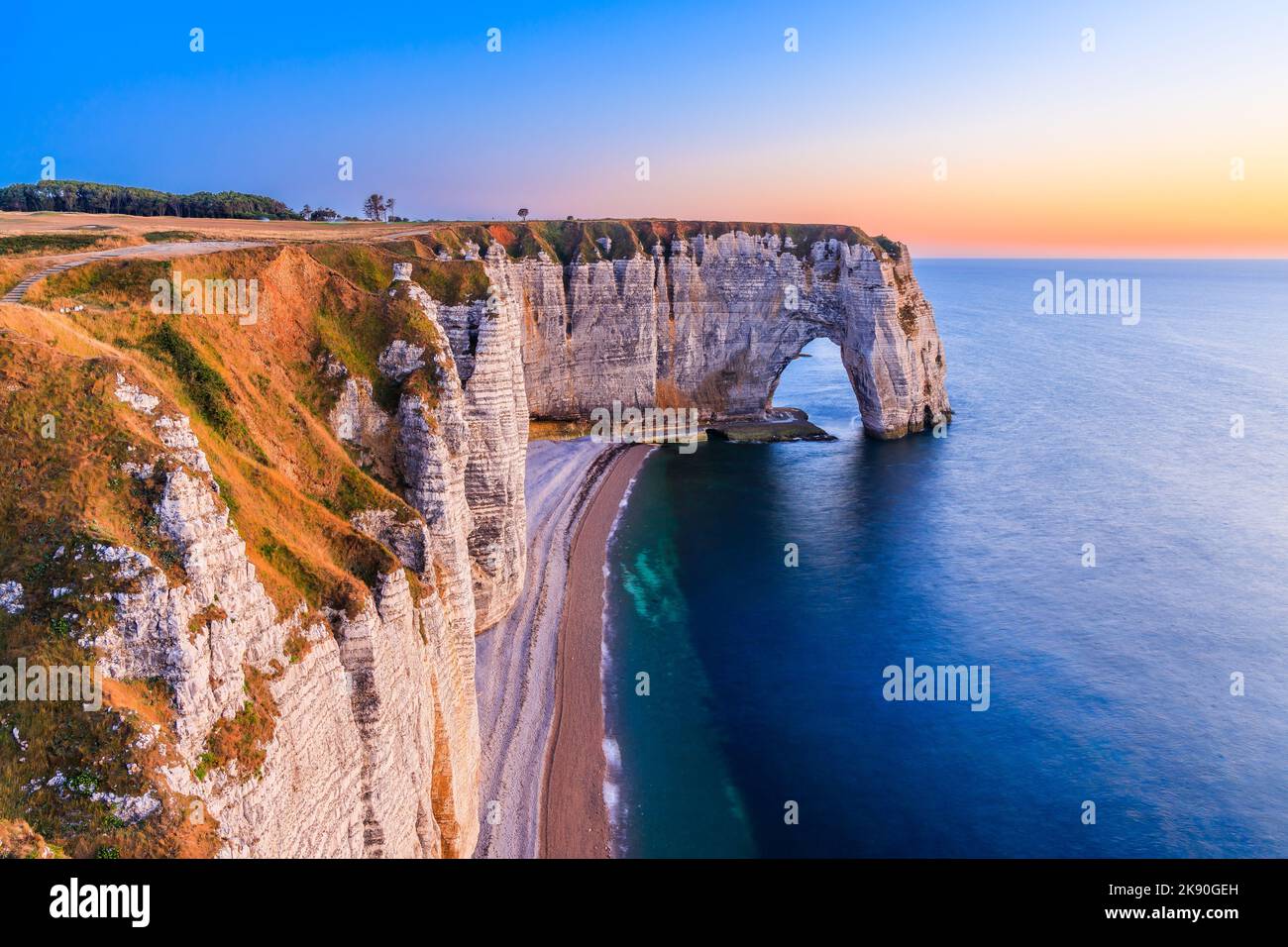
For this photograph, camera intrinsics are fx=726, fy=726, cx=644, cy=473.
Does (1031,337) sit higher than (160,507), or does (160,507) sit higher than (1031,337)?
(1031,337)

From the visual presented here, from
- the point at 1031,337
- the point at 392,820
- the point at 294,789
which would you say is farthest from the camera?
the point at 1031,337

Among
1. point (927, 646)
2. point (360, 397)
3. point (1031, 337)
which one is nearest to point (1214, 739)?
point (927, 646)

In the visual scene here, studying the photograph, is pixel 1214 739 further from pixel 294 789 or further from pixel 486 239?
pixel 486 239

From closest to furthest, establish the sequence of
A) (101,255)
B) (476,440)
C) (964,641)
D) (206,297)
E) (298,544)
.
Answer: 1. (298,544)
2. (206,297)
3. (101,255)
4. (476,440)
5. (964,641)

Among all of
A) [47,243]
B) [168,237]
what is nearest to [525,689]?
[168,237]

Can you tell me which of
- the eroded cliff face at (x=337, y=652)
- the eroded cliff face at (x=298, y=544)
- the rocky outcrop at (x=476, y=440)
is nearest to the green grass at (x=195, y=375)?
the eroded cliff face at (x=298, y=544)
